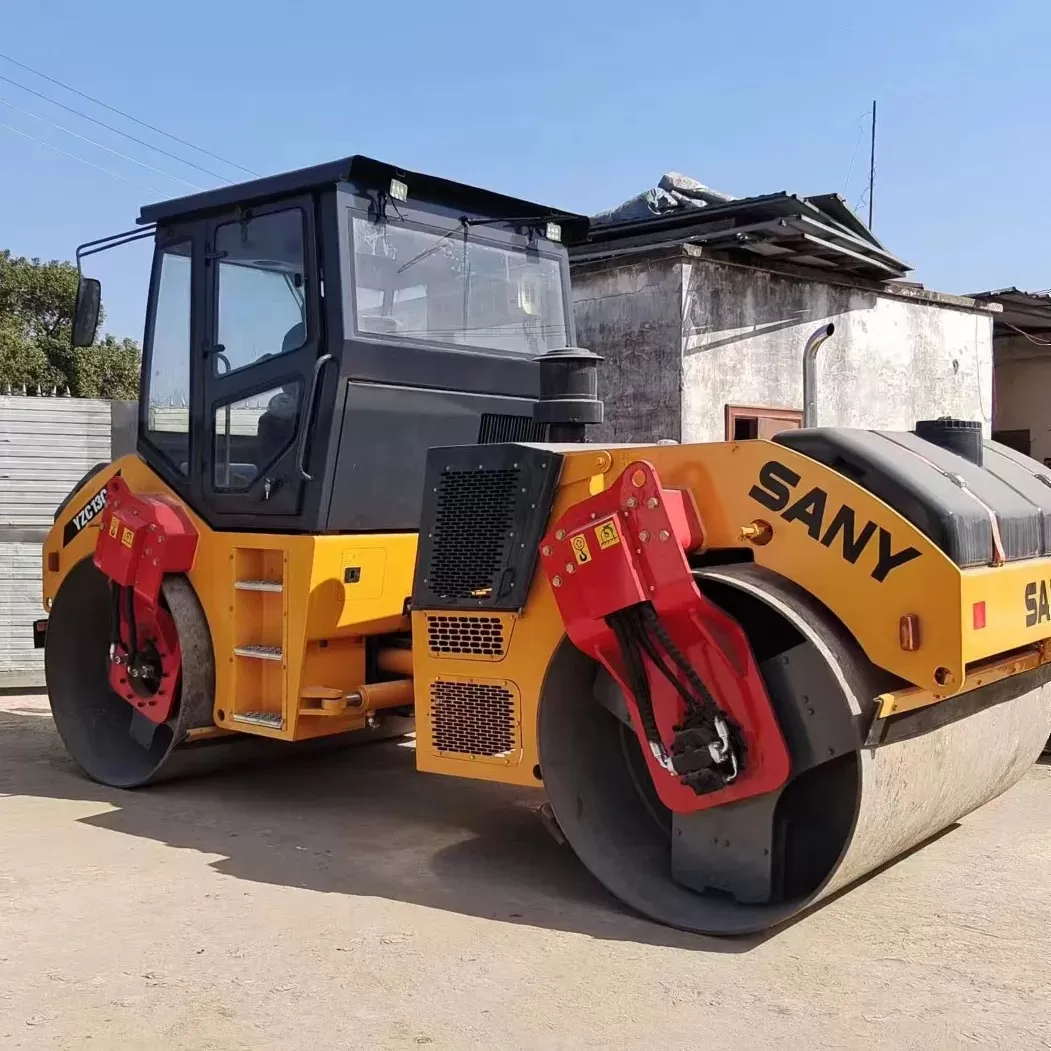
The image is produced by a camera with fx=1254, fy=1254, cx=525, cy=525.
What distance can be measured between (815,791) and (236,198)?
355 cm

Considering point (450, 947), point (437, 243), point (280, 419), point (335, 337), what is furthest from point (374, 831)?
point (437, 243)

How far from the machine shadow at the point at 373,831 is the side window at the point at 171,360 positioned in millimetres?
1583

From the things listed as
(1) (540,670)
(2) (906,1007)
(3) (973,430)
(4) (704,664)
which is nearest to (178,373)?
(1) (540,670)

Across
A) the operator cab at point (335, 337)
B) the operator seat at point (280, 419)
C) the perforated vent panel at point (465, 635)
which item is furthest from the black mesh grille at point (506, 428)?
the perforated vent panel at point (465, 635)

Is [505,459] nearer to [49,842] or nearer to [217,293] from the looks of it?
[217,293]

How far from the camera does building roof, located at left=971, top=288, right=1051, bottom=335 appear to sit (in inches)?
564

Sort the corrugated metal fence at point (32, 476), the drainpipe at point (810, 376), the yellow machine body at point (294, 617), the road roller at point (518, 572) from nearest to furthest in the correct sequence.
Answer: the road roller at point (518, 572) → the yellow machine body at point (294, 617) → the drainpipe at point (810, 376) → the corrugated metal fence at point (32, 476)

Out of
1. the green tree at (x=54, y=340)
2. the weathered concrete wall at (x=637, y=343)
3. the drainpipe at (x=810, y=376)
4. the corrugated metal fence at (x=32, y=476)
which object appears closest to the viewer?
the drainpipe at (x=810, y=376)

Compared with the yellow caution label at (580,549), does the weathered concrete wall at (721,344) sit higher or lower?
higher

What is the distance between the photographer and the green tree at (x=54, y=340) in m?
26.2

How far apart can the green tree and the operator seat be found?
21.5 metres

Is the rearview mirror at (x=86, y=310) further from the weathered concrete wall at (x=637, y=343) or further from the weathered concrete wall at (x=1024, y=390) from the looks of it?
the weathered concrete wall at (x=1024, y=390)

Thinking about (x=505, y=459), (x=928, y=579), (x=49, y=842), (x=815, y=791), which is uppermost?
(x=505, y=459)

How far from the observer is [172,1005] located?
11.2 ft
